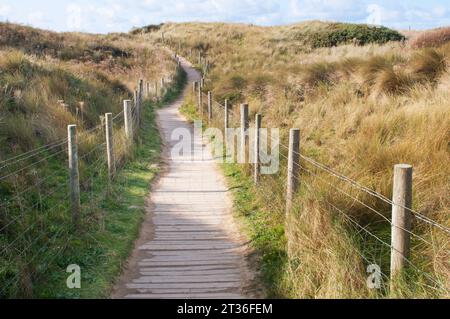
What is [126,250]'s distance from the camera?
5996 millimetres

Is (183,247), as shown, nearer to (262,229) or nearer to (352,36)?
(262,229)

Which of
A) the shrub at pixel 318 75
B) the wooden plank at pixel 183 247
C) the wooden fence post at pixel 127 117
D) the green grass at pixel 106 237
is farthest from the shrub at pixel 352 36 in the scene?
the wooden plank at pixel 183 247

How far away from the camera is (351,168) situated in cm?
659

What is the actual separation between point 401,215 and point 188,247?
307 centimetres

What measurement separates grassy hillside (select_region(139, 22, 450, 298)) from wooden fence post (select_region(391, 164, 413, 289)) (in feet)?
0.58

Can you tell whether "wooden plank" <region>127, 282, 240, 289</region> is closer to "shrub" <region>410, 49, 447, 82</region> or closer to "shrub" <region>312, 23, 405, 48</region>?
"shrub" <region>410, 49, 447, 82</region>

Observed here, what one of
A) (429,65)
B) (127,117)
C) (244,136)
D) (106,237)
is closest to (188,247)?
(106,237)

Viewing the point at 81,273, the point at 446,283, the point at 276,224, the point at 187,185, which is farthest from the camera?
the point at 187,185

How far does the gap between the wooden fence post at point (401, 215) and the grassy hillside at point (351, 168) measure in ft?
0.58

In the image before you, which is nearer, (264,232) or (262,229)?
(264,232)

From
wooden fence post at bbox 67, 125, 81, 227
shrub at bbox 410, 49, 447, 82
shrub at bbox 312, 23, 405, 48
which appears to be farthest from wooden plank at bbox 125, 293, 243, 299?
shrub at bbox 312, 23, 405, 48

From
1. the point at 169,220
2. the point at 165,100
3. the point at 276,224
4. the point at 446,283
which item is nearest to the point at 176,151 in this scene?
the point at 169,220
